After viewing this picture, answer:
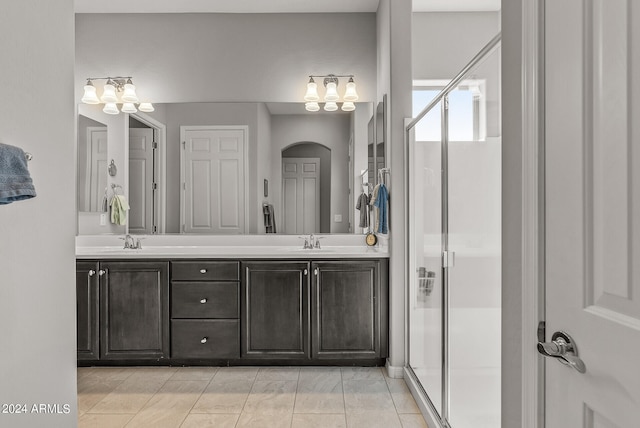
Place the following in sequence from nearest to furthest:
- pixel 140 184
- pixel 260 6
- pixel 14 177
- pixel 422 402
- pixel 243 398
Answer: pixel 14 177
pixel 422 402
pixel 243 398
pixel 260 6
pixel 140 184

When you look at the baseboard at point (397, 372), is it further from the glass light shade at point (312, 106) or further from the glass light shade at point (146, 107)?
the glass light shade at point (146, 107)

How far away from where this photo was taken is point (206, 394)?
9.26ft

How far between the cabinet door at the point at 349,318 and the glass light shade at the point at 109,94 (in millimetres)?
2301

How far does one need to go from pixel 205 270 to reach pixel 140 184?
117 centimetres

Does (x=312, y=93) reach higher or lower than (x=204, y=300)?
higher

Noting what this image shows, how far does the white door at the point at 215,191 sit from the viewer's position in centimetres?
388

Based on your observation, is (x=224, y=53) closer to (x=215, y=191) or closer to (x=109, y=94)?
(x=109, y=94)

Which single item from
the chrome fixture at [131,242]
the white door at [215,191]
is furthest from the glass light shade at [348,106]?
the chrome fixture at [131,242]

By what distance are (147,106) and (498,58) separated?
10.5 ft

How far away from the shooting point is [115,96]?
391 cm

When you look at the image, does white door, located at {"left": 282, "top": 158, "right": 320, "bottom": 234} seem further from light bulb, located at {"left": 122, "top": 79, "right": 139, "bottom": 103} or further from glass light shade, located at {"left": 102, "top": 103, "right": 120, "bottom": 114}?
glass light shade, located at {"left": 102, "top": 103, "right": 120, "bottom": 114}
